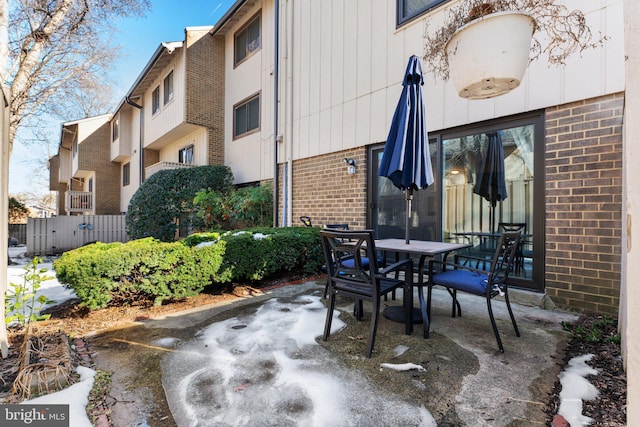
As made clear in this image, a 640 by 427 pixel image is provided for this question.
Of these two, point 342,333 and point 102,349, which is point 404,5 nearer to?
point 342,333

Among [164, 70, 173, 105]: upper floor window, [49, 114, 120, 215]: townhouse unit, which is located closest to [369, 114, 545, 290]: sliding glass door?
[164, 70, 173, 105]: upper floor window

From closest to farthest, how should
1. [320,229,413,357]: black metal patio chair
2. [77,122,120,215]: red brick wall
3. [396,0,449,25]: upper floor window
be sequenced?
[320,229,413,357]: black metal patio chair → [396,0,449,25]: upper floor window → [77,122,120,215]: red brick wall

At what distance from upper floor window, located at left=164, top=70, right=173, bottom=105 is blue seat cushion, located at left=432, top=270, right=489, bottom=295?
1174 cm

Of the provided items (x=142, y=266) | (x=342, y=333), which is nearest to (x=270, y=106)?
(x=142, y=266)

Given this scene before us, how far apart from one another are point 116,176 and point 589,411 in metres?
22.0

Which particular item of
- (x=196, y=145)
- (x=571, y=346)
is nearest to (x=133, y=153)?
(x=196, y=145)

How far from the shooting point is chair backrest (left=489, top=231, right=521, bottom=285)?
8.46 feet

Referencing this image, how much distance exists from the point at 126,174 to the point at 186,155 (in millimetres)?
8227

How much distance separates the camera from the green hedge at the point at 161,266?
10.7 feet

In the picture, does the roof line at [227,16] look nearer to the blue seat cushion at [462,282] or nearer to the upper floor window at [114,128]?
the blue seat cushion at [462,282]

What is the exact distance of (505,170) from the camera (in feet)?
13.4

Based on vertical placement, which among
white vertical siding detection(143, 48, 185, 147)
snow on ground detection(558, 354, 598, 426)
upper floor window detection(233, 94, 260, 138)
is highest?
white vertical siding detection(143, 48, 185, 147)

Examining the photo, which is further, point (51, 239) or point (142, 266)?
point (51, 239)

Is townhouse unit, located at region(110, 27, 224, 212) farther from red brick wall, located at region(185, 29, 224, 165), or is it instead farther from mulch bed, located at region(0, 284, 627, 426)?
mulch bed, located at region(0, 284, 627, 426)
